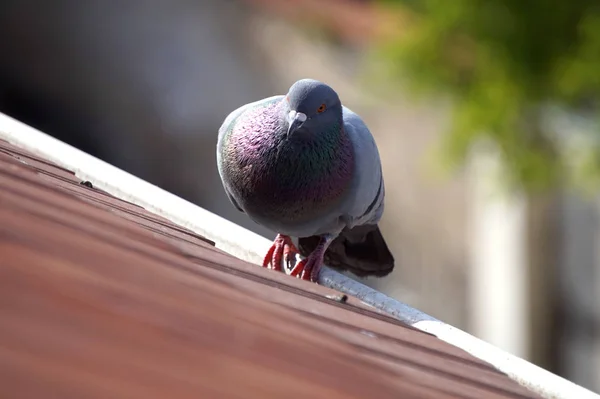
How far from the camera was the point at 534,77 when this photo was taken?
8.55m

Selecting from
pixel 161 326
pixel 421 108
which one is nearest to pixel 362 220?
pixel 161 326

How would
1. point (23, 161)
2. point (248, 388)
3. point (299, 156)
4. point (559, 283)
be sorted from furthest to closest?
point (559, 283)
point (299, 156)
point (23, 161)
point (248, 388)

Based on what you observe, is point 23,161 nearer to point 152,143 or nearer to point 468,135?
point 468,135

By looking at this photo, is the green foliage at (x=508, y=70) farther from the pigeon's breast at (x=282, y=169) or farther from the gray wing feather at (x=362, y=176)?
the pigeon's breast at (x=282, y=169)

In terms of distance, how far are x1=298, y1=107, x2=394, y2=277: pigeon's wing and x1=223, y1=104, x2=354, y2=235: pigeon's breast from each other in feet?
0.47

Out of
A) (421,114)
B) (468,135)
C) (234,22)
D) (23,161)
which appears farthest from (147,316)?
(234,22)

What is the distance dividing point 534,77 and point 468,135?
809 mm

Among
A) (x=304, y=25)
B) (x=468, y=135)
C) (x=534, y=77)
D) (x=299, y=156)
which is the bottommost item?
(x=299, y=156)

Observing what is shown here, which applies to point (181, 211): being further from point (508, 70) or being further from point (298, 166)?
point (508, 70)

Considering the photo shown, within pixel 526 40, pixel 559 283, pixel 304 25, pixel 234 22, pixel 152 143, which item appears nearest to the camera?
pixel 526 40

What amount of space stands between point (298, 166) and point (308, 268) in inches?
18.5

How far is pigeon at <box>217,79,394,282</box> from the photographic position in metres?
4.06

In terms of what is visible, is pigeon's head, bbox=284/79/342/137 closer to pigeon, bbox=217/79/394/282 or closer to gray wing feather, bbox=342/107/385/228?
pigeon, bbox=217/79/394/282

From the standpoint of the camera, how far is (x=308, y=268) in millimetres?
4168
